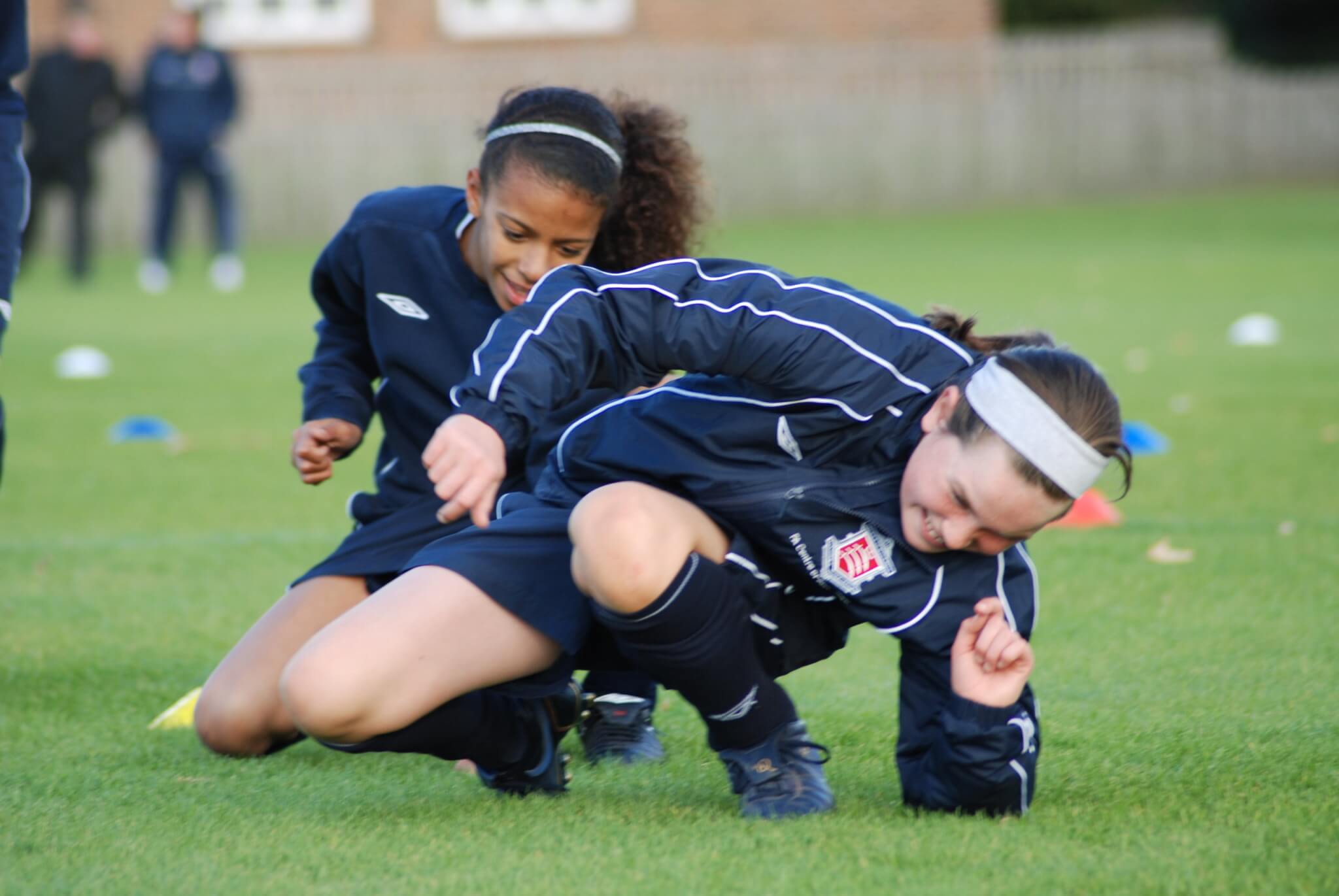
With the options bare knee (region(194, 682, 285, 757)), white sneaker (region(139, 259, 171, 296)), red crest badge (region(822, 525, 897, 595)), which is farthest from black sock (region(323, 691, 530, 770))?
white sneaker (region(139, 259, 171, 296))

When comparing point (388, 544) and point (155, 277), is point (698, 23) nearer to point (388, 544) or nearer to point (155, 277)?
point (155, 277)

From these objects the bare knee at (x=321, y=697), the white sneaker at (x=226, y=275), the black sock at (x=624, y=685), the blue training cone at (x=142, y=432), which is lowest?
the white sneaker at (x=226, y=275)

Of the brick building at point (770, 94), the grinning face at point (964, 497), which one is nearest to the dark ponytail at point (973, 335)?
the grinning face at point (964, 497)

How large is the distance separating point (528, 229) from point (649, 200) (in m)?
0.38

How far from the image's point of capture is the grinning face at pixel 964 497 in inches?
94.7

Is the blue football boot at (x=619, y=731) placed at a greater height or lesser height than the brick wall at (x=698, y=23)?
lesser

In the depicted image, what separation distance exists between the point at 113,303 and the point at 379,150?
255 inches

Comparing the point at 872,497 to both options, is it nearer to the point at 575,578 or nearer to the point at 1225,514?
the point at 575,578

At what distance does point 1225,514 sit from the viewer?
4992 mm

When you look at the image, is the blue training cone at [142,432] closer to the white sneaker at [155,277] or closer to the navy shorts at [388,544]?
the navy shorts at [388,544]

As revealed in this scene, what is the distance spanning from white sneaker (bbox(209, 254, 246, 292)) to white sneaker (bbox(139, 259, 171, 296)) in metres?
0.38

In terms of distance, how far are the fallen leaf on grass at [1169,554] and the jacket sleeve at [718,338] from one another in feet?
6.69

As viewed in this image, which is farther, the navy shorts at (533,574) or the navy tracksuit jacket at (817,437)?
the navy shorts at (533,574)

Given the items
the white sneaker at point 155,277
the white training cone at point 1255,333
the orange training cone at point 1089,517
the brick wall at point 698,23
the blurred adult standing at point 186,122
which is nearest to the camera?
the orange training cone at point 1089,517
